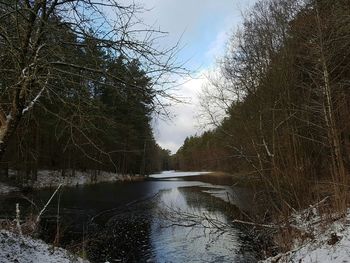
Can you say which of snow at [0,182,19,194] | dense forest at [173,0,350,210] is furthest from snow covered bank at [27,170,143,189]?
dense forest at [173,0,350,210]

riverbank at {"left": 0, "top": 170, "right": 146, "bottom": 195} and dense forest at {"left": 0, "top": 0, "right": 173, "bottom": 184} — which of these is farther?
riverbank at {"left": 0, "top": 170, "right": 146, "bottom": 195}

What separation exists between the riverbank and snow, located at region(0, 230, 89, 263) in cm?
1866

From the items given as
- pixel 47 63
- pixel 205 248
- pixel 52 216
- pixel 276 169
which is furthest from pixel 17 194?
pixel 47 63

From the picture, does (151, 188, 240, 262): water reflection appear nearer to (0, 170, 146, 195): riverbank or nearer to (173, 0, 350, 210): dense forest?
(173, 0, 350, 210): dense forest

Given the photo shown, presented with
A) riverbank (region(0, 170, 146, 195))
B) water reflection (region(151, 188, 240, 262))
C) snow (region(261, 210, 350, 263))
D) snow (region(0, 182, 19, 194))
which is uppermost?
riverbank (region(0, 170, 146, 195))

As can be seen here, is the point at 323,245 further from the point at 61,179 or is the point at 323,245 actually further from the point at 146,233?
the point at 61,179

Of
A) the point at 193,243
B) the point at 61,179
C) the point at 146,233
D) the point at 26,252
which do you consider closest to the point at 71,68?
the point at 26,252

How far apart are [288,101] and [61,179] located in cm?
2798

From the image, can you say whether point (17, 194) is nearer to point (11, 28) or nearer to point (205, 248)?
point (205, 248)

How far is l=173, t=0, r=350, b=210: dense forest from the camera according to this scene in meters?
13.5

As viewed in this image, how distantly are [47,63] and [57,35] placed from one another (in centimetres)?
38

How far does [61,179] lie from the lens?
1591 inches

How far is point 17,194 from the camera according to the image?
83.1ft

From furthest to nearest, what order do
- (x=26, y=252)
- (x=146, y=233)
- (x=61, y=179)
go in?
1. (x=61, y=179)
2. (x=146, y=233)
3. (x=26, y=252)
